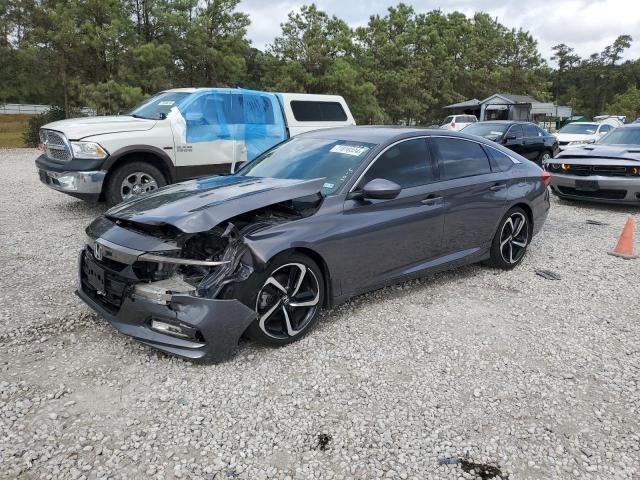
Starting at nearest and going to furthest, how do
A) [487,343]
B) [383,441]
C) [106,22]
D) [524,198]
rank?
[383,441] → [487,343] → [524,198] → [106,22]

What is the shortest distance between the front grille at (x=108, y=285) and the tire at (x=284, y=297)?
0.76 meters

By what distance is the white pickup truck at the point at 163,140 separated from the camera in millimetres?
6770

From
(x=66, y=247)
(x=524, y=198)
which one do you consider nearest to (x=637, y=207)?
(x=524, y=198)

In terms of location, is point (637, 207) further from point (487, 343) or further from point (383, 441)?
point (383, 441)

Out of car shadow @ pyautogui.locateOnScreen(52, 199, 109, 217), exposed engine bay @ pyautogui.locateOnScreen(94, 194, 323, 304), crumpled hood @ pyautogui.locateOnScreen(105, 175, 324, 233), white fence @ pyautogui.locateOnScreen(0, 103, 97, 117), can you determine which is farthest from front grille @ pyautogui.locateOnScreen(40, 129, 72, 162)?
white fence @ pyautogui.locateOnScreen(0, 103, 97, 117)

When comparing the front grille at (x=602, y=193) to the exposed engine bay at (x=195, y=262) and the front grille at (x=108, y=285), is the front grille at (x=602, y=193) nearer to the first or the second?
the exposed engine bay at (x=195, y=262)

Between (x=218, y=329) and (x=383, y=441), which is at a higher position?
(x=218, y=329)

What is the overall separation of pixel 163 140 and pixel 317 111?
131 inches

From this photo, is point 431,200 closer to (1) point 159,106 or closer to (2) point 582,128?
(1) point 159,106

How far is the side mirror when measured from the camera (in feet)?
12.4

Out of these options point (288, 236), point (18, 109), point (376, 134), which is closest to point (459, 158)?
point (376, 134)

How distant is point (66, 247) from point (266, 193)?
3.48m

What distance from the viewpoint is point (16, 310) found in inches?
158

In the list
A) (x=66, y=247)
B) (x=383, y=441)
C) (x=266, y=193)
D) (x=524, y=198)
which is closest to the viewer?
(x=383, y=441)
